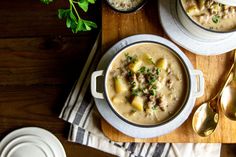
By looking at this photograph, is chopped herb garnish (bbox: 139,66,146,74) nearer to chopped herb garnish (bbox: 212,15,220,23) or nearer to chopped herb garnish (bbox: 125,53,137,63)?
chopped herb garnish (bbox: 125,53,137,63)

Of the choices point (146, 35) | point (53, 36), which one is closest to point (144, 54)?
point (146, 35)

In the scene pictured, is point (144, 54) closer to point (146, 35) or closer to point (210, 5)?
point (146, 35)

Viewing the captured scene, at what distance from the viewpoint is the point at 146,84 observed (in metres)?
1.27

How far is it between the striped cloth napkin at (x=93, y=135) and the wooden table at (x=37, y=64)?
42 millimetres

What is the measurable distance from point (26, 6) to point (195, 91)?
0.55 metres

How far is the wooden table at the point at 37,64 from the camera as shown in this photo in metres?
1.43

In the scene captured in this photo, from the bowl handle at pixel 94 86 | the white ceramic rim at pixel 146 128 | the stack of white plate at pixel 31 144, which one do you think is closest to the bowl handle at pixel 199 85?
the white ceramic rim at pixel 146 128

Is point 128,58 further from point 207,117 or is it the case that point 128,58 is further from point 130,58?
point 207,117

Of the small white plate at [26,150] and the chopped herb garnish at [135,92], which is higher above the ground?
the chopped herb garnish at [135,92]

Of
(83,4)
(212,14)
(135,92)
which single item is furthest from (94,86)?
(212,14)

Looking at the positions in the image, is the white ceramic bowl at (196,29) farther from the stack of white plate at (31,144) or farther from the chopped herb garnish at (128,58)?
the stack of white plate at (31,144)

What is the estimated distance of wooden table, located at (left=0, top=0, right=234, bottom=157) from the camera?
1.43 m

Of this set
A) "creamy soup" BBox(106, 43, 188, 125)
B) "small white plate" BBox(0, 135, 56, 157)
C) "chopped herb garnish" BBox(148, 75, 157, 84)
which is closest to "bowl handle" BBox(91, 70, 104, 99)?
"creamy soup" BBox(106, 43, 188, 125)

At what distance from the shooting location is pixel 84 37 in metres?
1.45
